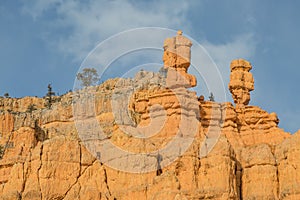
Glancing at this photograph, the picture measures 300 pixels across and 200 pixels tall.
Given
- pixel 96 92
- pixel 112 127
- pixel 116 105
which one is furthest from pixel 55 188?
pixel 96 92

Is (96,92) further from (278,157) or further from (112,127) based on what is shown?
(278,157)

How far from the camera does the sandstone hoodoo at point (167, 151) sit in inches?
2778

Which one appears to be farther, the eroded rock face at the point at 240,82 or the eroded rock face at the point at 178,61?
the eroded rock face at the point at 240,82

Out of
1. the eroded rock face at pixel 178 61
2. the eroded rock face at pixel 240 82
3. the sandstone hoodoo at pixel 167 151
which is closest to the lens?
the sandstone hoodoo at pixel 167 151

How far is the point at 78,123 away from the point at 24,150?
924cm

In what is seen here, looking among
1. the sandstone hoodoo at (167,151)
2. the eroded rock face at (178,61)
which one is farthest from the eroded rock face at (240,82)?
the eroded rock face at (178,61)

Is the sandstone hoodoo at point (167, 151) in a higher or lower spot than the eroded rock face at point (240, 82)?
lower

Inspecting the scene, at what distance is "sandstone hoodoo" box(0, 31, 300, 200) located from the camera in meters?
70.6

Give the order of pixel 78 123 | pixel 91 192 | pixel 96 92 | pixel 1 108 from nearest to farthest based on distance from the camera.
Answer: pixel 91 192 < pixel 78 123 < pixel 96 92 < pixel 1 108

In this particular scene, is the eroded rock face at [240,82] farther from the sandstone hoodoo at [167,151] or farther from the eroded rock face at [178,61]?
the eroded rock face at [178,61]

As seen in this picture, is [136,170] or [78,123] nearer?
[136,170]

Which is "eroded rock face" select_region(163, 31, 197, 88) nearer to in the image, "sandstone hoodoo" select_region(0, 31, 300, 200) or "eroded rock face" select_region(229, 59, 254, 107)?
"sandstone hoodoo" select_region(0, 31, 300, 200)

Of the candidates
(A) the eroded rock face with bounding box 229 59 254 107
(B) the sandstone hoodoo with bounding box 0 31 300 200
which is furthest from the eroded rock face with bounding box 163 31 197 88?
(A) the eroded rock face with bounding box 229 59 254 107

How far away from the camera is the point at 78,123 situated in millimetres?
81688
